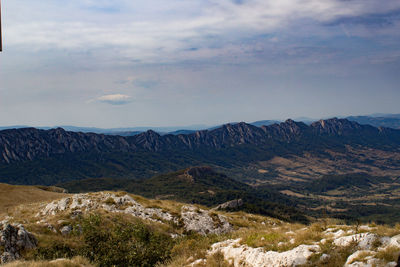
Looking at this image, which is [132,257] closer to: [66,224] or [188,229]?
[66,224]

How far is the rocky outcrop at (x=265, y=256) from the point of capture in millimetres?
15584

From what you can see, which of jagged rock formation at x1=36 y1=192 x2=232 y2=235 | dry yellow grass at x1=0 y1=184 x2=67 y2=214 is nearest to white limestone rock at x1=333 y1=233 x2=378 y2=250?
jagged rock formation at x1=36 y1=192 x2=232 y2=235

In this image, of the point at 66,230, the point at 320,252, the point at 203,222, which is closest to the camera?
the point at 320,252

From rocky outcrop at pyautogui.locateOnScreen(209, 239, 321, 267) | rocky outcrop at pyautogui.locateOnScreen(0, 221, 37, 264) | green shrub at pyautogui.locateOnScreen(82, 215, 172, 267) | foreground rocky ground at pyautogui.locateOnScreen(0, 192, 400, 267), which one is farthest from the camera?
rocky outcrop at pyautogui.locateOnScreen(0, 221, 37, 264)

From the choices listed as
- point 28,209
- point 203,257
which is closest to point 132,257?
point 203,257

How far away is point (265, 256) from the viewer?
16.8 m

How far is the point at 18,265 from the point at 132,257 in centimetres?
716

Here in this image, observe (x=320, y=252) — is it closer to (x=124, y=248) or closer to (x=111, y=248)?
(x=124, y=248)

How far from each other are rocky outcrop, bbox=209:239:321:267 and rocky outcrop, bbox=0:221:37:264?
16.1m

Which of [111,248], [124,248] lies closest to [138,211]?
[111,248]

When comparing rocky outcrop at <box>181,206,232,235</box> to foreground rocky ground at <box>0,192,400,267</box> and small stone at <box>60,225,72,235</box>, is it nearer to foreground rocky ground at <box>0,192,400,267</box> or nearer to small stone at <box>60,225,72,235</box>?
foreground rocky ground at <box>0,192,400,267</box>

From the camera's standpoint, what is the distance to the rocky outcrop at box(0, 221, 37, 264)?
20.8 m

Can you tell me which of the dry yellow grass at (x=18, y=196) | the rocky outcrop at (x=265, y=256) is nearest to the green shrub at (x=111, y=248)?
the rocky outcrop at (x=265, y=256)

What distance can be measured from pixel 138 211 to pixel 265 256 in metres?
26.4
